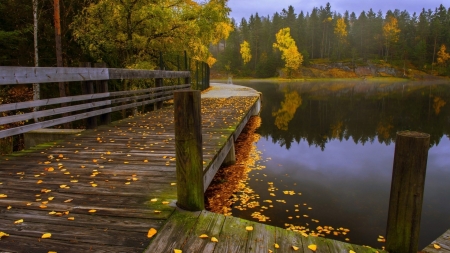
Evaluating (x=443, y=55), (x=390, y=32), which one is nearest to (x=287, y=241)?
(x=443, y=55)

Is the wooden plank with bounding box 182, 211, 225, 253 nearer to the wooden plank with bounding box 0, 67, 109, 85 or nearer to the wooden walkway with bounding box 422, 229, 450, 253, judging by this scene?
the wooden walkway with bounding box 422, 229, 450, 253

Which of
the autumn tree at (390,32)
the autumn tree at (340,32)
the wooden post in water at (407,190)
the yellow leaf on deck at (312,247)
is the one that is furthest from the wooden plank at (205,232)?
the autumn tree at (390,32)

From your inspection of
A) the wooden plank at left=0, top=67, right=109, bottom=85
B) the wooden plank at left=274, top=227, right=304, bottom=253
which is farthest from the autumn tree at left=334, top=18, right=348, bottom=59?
the wooden plank at left=274, top=227, right=304, bottom=253

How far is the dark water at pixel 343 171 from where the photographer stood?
5699 mm

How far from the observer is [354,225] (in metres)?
5.53

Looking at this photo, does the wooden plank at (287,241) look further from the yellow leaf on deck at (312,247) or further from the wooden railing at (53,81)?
the wooden railing at (53,81)

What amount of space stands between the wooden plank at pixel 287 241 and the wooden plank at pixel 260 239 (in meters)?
0.05

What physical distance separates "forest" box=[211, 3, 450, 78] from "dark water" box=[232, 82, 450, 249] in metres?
56.5

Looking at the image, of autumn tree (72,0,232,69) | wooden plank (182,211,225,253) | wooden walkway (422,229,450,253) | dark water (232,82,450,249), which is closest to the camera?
wooden plank (182,211,225,253)

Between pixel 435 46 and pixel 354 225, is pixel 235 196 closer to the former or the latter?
pixel 354 225

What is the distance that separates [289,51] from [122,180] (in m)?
65.4

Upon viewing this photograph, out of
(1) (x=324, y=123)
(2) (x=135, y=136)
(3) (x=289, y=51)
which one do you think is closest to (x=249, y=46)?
(3) (x=289, y=51)

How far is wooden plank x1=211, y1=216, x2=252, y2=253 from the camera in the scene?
8.61 feet

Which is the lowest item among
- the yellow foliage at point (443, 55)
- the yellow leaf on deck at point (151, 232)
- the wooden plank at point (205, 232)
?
the wooden plank at point (205, 232)
